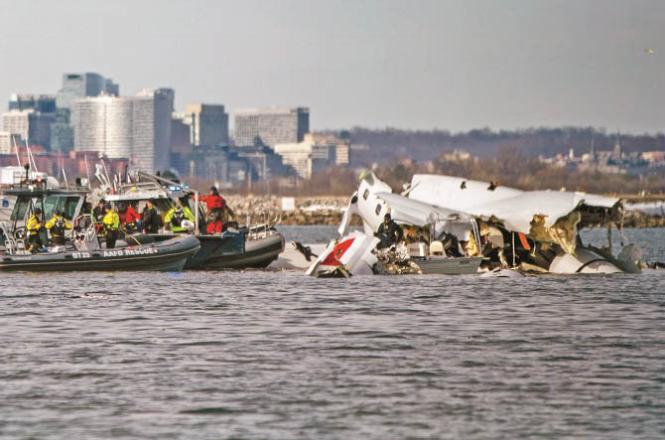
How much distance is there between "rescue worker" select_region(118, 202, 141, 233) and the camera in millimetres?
48156

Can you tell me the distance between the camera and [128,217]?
4859 cm

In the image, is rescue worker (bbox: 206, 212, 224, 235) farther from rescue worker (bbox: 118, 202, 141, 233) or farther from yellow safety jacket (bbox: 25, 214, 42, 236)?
yellow safety jacket (bbox: 25, 214, 42, 236)

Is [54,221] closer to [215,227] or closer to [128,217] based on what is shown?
[128,217]

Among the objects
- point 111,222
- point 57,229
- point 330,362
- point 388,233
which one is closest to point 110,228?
point 111,222

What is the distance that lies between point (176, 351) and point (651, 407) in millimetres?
9171

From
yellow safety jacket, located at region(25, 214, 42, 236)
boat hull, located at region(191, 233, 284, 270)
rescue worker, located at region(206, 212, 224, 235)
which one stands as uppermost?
yellow safety jacket, located at region(25, 214, 42, 236)

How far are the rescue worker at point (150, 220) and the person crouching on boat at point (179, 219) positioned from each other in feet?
1.18

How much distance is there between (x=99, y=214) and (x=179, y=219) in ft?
8.01

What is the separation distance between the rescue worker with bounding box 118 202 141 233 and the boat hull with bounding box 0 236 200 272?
113 inches

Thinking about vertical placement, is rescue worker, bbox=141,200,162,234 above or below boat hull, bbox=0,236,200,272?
above

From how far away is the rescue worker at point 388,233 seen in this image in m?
46.5

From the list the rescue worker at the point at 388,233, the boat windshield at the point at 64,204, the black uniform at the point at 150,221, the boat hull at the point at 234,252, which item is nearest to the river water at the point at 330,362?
the boat windshield at the point at 64,204

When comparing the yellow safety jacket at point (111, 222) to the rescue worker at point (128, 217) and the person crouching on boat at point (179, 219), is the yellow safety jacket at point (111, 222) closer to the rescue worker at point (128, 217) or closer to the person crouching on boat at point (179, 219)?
the rescue worker at point (128, 217)

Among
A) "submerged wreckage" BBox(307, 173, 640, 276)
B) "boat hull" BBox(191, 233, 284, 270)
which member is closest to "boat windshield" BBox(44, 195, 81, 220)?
"boat hull" BBox(191, 233, 284, 270)
